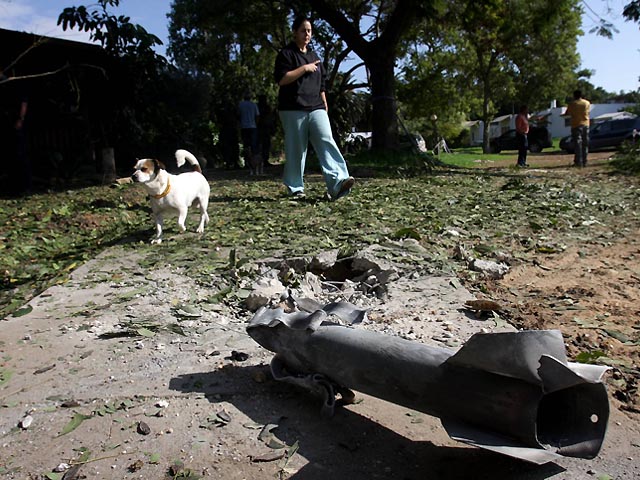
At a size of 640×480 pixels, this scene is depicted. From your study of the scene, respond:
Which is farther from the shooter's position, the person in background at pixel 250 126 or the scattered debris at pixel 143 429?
the person in background at pixel 250 126

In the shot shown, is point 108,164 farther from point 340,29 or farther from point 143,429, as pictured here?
point 143,429

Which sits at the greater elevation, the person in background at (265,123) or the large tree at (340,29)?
the large tree at (340,29)

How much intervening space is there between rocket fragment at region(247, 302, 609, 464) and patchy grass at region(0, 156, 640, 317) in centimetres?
217

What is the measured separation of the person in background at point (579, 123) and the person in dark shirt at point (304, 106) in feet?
32.4

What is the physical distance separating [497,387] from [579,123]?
48.4ft

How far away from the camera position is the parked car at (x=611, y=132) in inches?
1061

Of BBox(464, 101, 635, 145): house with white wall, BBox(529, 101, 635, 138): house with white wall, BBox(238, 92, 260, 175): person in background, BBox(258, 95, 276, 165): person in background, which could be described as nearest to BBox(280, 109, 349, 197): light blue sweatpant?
BBox(238, 92, 260, 175): person in background

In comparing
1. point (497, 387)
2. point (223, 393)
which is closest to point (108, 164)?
point (223, 393)


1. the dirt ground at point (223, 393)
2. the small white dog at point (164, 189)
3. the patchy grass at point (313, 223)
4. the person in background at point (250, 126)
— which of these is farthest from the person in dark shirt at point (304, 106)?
the person in background at point (250, 126)

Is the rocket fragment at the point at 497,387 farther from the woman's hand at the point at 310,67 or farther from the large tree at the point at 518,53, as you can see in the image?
the large tree at the point at 518,53

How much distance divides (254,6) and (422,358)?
1976 cm

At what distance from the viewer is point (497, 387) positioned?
6.32 ft

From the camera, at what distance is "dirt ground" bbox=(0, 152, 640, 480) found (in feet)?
6.82

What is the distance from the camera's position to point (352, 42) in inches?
584
